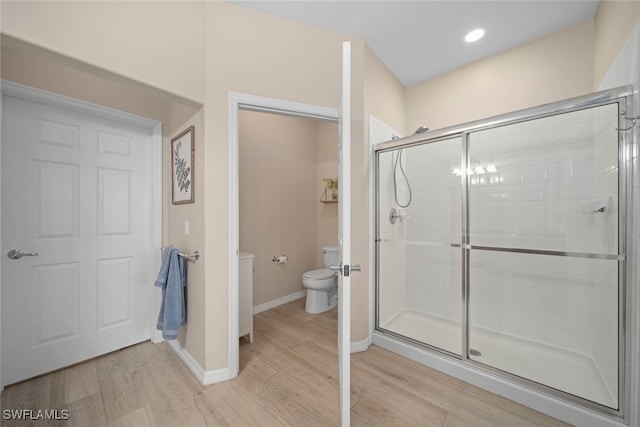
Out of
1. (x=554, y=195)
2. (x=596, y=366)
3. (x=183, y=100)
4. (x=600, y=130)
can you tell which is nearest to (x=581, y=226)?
(x=554, y=195)

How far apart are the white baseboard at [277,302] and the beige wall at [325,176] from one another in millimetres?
499

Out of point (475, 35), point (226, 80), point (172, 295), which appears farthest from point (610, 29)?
point (172, 295)

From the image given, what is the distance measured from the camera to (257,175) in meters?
2.86

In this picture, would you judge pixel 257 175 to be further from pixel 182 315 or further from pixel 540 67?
pixel 540 67

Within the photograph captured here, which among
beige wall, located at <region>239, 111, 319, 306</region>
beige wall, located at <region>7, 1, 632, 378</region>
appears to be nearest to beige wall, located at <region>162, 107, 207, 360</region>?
beige wall, located at <region>7, 1, 632, 378</region>

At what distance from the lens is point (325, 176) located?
354 cm

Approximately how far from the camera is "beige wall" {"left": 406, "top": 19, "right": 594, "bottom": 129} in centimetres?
189

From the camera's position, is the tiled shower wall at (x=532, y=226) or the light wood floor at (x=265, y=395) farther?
the tiled shower wall at (x=532, y=226)

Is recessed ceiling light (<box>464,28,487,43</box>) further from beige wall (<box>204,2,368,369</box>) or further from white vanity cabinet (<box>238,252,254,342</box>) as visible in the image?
white vanity cabinet (<box>238,252,254,342</box>)

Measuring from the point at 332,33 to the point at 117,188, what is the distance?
2.16 metres

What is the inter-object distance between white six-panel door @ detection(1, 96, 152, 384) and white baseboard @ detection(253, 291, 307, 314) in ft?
3.43

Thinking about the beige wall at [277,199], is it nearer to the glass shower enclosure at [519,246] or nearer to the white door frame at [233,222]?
the white door frame at [233,222]

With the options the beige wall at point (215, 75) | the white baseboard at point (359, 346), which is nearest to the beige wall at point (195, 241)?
the beige wall at point (215, 75)

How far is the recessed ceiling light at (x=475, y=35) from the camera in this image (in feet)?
6.33
